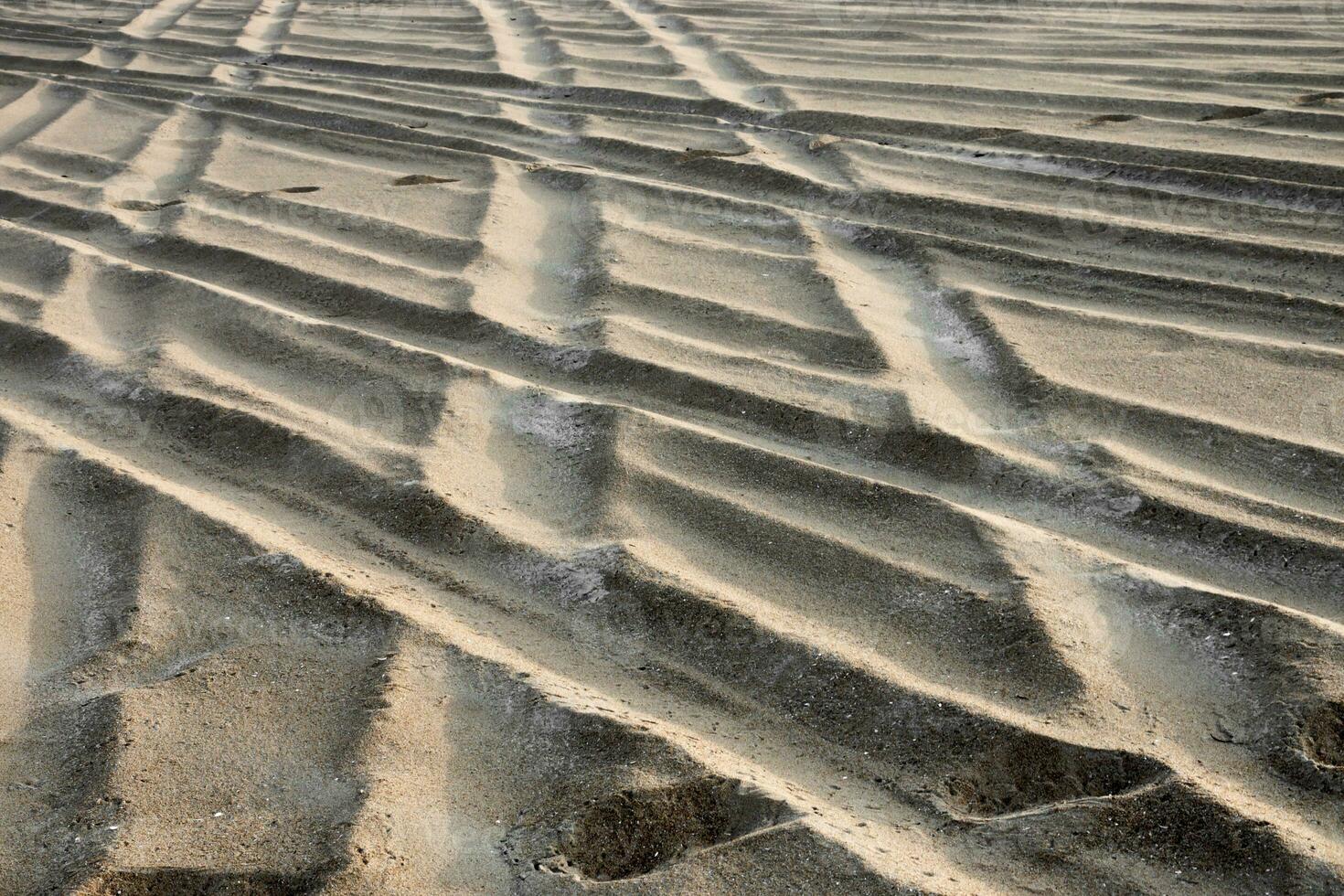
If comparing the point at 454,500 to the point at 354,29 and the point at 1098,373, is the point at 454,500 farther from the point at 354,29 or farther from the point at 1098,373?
the point at 354,29

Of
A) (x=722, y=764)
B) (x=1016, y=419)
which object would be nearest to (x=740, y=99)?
(x=1016, y=419)

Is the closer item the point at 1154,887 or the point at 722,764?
the point at 1154,887

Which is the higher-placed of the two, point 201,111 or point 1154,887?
point 201,111

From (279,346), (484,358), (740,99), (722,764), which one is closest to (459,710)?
(722,764)

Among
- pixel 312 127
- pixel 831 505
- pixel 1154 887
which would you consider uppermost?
pixel 312 127

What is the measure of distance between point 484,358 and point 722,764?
4.29 ft

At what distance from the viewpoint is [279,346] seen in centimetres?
267

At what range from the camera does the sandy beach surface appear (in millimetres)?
1481

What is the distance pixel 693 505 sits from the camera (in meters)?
2.07

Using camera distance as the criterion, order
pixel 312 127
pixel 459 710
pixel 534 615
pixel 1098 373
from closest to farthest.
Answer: pixel 459 710 → pixel 534 615 → pixel 1098 373 → pixel 312 127

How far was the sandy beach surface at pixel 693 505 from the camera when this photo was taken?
1481mm

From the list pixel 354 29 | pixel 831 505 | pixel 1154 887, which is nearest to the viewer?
pixel 1154 887

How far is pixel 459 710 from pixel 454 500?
1.76 feet

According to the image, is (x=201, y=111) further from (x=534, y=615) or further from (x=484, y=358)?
(x=534, y=615)
